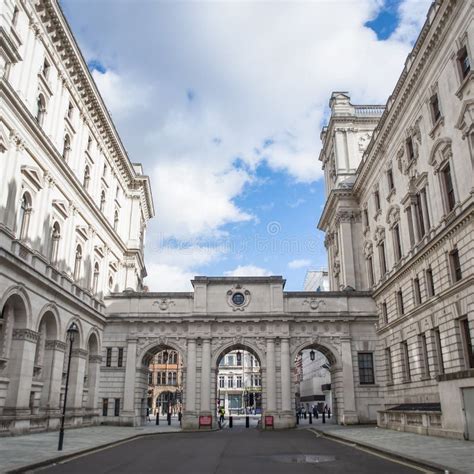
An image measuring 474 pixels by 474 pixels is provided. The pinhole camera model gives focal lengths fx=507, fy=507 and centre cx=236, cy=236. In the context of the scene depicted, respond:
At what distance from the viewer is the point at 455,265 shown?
26.4 meters

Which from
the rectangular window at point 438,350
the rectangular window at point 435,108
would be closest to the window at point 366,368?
the rectangular window at point 438,350

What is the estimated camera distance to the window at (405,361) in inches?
1329

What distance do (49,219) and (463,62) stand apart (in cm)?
2467

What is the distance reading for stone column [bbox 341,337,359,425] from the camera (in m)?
38.1

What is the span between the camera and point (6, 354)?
26.1 meters

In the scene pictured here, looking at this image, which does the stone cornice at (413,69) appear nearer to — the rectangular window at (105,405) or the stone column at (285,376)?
the stone column at (285,376)

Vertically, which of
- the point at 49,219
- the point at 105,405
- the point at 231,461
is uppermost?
the point at 49,219

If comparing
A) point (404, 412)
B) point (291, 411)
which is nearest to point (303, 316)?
point (291, 411)

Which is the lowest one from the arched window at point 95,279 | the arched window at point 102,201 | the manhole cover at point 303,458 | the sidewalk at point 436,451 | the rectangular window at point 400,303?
the manhole cover at point 303,458

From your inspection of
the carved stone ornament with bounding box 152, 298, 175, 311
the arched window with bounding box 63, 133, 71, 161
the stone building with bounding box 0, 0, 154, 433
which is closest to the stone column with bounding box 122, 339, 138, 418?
the stone building with bounding box 0, 0, 154, 433

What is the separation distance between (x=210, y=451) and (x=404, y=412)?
12953 millimetres

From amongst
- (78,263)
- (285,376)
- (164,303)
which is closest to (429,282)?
(285,376)

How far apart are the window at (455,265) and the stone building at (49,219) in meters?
22.1

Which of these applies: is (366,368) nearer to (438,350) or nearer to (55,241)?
(438,350)
